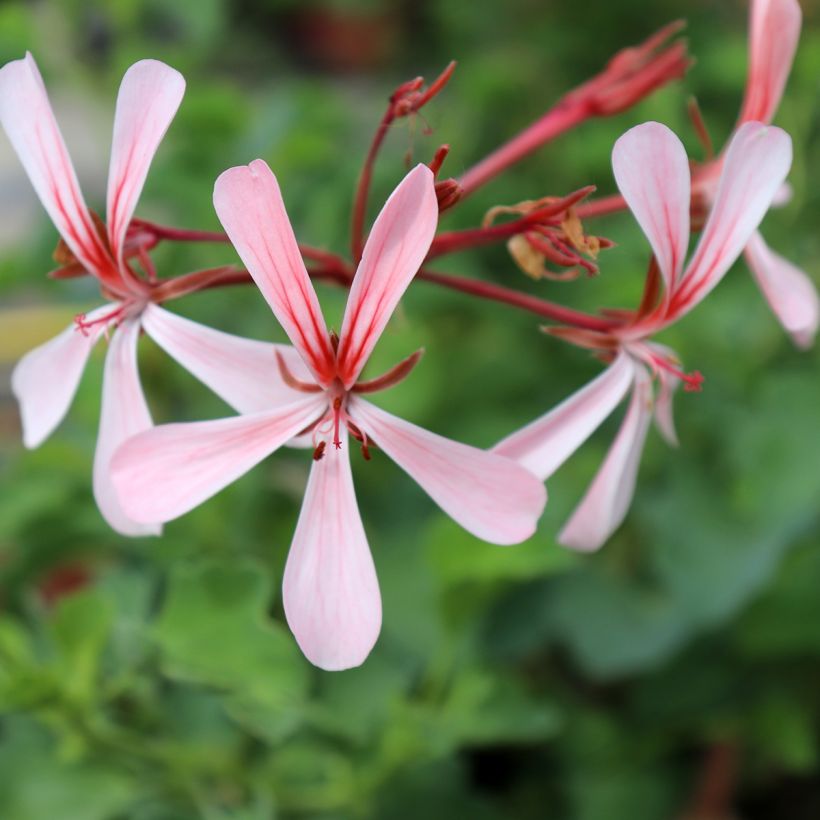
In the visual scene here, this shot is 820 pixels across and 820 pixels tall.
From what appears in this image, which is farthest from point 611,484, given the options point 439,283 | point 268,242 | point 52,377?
point 52,377

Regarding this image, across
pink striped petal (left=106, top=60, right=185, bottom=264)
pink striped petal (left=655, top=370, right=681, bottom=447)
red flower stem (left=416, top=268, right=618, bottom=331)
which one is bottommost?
pink striped petal (left=655, top=370, right=681, bottom=447)

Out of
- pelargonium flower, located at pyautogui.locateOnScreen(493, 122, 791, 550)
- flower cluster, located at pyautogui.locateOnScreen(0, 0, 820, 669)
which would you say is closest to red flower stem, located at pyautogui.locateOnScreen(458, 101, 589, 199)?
flower cluster, located at pyautogui.locateOnScreen(0, 0, 820, 669)

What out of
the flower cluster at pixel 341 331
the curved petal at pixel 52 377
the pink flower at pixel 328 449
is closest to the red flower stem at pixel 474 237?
the flower cluster at pixel 341 331

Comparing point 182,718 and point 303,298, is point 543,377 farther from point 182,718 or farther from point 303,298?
point 303,298

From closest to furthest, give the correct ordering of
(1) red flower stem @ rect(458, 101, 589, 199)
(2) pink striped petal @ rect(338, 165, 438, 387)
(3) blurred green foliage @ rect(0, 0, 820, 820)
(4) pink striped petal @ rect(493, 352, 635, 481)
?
(2) pink striped petal @ rect(338, 165, 438, 387) → (4) pink striped petal @ rect(493, 352, 635, 481) → (1) red flower stem @ rect(458, 101, 589, 199) → (3) blurred green foliage @ rect(0, 0, 820, 820)

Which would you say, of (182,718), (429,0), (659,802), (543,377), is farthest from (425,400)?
(429,0)

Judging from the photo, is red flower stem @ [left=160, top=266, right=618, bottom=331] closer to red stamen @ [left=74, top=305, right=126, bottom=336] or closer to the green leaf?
red stamen @ [left=74, top=305, right=126, bottom=336]

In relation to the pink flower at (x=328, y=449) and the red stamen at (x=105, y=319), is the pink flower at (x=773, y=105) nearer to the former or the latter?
the pink flower at (x=328, y=449)
